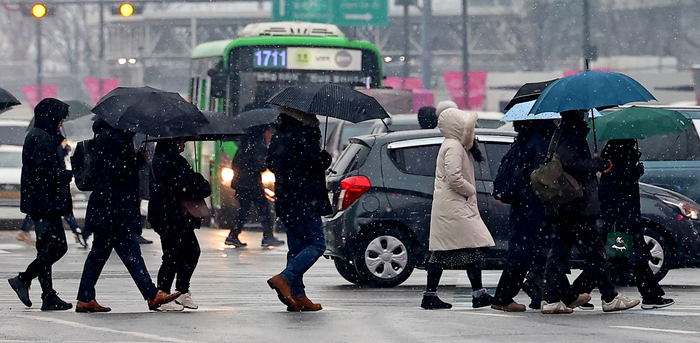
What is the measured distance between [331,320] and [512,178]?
162 cm

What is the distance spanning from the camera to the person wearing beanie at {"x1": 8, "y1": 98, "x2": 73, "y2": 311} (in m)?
9.95

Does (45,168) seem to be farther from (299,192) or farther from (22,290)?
(299,192)

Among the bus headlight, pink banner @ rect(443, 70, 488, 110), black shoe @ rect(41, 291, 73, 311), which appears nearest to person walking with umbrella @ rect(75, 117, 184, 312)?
black shoe @ rect(41, 291, 73, 311)

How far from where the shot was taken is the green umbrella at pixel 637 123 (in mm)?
9844

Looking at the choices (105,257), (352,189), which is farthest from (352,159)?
(105,257)

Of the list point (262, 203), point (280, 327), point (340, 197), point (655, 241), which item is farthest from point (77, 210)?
point (280, 327)

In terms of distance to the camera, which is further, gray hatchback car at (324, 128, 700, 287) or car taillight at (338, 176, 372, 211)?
car taillight at (338, 176, 372, 211)

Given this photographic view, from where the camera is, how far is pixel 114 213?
377 inches

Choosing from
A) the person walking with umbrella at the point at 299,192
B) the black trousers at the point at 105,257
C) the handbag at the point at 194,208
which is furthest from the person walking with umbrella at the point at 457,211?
the black trousers at the point at 105,257

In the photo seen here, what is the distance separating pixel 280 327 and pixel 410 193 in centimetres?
353

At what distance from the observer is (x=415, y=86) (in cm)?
5775

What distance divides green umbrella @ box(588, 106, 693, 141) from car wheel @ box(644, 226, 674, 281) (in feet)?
7.31

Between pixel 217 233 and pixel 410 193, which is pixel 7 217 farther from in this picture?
pixel 410 193

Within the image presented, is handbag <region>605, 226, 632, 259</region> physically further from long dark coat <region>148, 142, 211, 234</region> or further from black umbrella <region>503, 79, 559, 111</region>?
long dark coat <region>148, 142, 211, 234</region>
